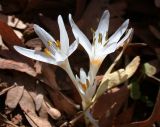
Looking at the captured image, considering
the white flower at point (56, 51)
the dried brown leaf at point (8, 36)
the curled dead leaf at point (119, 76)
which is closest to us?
the white flower at point (56, 51)

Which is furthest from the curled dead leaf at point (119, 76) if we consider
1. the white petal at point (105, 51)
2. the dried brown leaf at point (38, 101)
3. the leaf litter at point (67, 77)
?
the dried brown leaf at point (38, 101)

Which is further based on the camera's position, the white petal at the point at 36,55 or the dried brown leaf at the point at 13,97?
the dried brown leaf at the point at 13,97

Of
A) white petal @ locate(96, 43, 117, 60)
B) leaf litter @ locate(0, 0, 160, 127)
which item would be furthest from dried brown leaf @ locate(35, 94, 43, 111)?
white petal @ locate(96, 43, 117, 60)

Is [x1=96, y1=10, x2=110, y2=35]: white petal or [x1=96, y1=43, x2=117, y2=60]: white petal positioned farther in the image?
[x1=96, y1=10, x2=110, y2=35]: white petal

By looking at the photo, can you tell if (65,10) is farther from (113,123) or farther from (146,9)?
(113,123)

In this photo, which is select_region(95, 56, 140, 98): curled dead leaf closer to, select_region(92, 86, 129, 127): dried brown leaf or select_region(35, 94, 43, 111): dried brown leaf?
select_region(92, 86, 129, 127): dried brown leaf

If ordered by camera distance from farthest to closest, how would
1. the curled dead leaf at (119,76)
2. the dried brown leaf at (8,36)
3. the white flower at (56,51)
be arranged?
1. the dried brown leaf at (8,36)
2. the curled dead leaf at (119,76)
3. the white flower at (56,51)

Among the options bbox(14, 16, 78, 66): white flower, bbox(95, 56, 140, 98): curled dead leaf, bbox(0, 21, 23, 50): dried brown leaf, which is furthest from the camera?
bbox(0, 21, 23, 50): dried brown leaf

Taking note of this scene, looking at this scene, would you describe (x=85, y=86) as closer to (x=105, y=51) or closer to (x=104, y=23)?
(x=105, y=51)

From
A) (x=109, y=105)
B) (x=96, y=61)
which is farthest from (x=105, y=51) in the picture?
(x=109, y=105)

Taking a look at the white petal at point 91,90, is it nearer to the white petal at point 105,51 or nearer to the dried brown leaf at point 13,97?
the white petal at point 105,51

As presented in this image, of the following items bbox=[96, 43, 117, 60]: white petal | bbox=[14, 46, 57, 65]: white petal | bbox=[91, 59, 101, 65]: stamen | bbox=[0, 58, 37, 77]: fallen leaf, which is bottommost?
bbox=[0, 58, 37, 77]: fallen leaf
